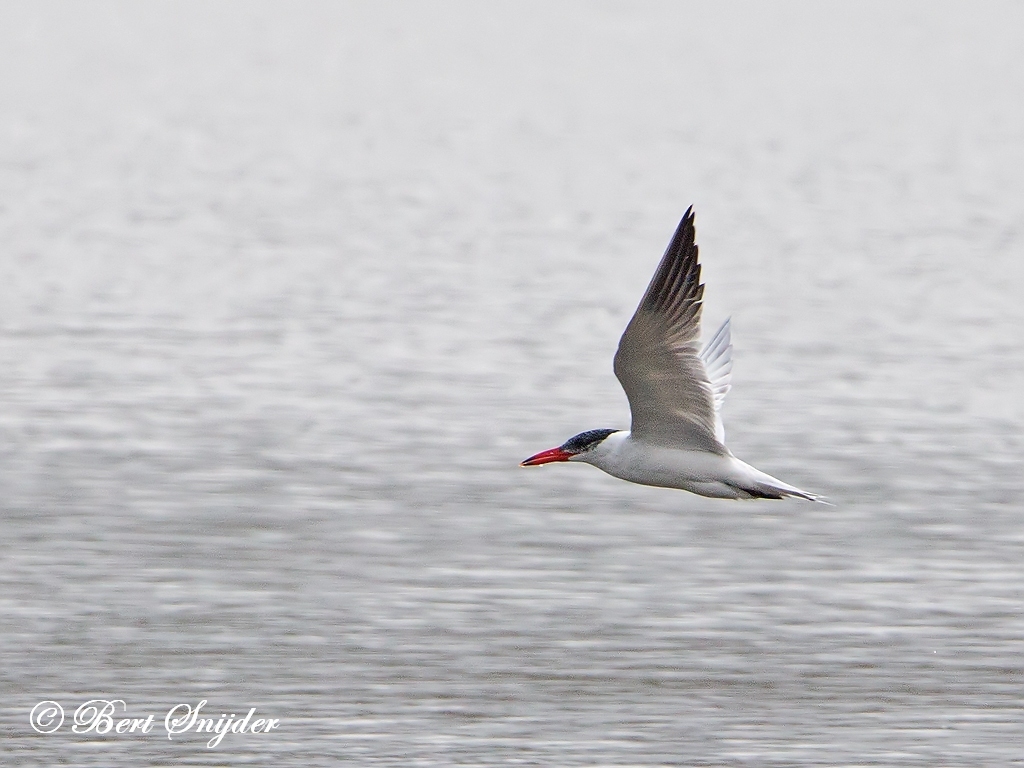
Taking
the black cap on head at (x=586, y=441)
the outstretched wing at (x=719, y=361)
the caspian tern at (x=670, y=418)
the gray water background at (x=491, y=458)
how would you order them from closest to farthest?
the caspian tern at (x=670, y=418), the black cap on head at (x=586, y=441), the outstretched wing at (x=719, y=361), the gray water background at (x=491, y=458)

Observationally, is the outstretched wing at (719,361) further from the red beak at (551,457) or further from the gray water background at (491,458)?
the gray water background at (491,458)

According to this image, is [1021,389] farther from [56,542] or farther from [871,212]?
[871,212]

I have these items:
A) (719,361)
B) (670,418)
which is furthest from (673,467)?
(719,361)

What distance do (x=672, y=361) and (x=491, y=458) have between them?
19.8 feet

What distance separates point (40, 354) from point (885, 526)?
7.96 metres

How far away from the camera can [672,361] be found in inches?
403

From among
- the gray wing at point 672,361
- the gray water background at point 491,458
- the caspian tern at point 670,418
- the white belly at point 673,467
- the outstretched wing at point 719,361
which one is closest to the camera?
the gray wing at point 672,361

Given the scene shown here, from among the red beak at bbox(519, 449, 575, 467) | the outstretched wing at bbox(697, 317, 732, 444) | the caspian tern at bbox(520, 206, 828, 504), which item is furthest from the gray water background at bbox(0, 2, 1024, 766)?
the outstretched wing at bbox(697, 317, 732, 444)

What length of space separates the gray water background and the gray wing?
1.82 metres

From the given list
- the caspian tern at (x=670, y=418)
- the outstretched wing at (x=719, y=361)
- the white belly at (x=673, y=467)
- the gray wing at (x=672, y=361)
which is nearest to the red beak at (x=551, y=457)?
the caspian tern at (x=670, y=418)

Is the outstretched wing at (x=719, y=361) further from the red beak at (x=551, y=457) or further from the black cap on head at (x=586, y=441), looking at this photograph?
the red beak at (x=551, y=457)

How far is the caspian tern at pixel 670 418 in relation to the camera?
10078 mm

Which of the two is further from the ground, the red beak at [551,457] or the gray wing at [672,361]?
the gray wing at [672,361]

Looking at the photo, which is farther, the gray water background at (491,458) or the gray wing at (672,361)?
the gray water background at (491,458)
